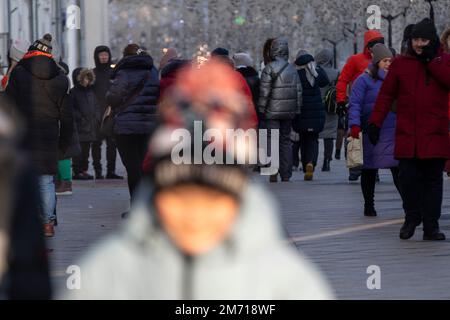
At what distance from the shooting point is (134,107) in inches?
531

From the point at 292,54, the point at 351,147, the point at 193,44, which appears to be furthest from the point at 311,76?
the point at 193,44

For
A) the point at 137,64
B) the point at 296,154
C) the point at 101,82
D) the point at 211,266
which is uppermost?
the point at 211,266

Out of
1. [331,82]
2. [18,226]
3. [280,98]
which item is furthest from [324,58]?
[18,226]

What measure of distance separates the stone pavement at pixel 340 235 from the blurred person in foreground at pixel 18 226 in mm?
5380

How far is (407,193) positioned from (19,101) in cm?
304

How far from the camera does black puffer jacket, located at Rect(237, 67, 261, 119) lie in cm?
1952

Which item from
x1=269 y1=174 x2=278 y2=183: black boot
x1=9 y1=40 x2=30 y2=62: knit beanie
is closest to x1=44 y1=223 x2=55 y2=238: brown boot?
x1=9 y1=40 x2=30 y2=62: knit beanie

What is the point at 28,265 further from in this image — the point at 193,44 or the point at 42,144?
the point at 193,44

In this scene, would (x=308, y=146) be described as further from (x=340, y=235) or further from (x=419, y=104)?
(x=419, y=104)

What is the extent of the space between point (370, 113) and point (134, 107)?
2.14 metres

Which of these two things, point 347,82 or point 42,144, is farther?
point 347,82

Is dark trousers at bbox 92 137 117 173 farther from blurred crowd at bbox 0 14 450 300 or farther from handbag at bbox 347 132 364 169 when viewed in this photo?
handbag at bbox 347 132 364 169

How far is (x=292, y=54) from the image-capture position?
65625 mm

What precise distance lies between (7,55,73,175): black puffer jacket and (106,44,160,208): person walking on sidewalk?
1621mm
